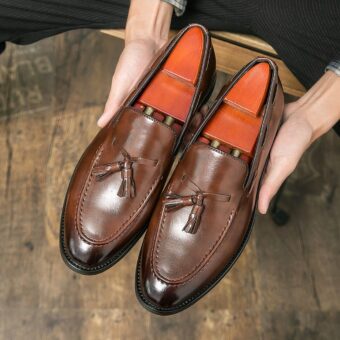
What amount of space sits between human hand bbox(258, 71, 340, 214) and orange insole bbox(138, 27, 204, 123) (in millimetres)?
188

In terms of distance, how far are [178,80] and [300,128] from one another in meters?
0.24

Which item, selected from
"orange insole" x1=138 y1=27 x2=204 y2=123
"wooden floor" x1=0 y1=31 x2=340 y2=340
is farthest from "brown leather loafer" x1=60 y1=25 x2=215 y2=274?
"wooden floor" x1=0 y1=31 x2=340 y2=340

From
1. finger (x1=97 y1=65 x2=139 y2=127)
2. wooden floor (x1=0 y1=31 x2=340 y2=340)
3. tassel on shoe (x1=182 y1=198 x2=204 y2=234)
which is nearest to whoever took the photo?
tassel on shoe (x1=182 y1=198 x2=204 y2=234)

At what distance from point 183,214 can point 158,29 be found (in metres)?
0.41

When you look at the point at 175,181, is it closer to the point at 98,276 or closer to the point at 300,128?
the point at 300,128

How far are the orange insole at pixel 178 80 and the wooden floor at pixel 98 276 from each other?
0.46 meters

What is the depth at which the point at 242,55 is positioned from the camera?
99cm

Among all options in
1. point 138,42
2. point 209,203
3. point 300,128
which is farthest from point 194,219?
point 138,42

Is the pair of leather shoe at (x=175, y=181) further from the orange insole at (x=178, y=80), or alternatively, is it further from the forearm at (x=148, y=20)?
the forearm at (x=148, y=20)

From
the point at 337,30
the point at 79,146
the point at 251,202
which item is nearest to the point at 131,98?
the point at 251,202

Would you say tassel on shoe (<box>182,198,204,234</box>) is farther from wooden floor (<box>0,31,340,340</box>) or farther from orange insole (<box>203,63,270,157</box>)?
wooden floor (<box>0,31,340,340</box>)

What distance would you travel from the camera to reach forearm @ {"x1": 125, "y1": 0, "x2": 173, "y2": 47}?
0.92m

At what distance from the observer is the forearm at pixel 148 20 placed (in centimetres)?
92

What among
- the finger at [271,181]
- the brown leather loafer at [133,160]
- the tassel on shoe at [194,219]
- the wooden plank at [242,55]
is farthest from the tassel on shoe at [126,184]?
the wooden plank at [242,55]
